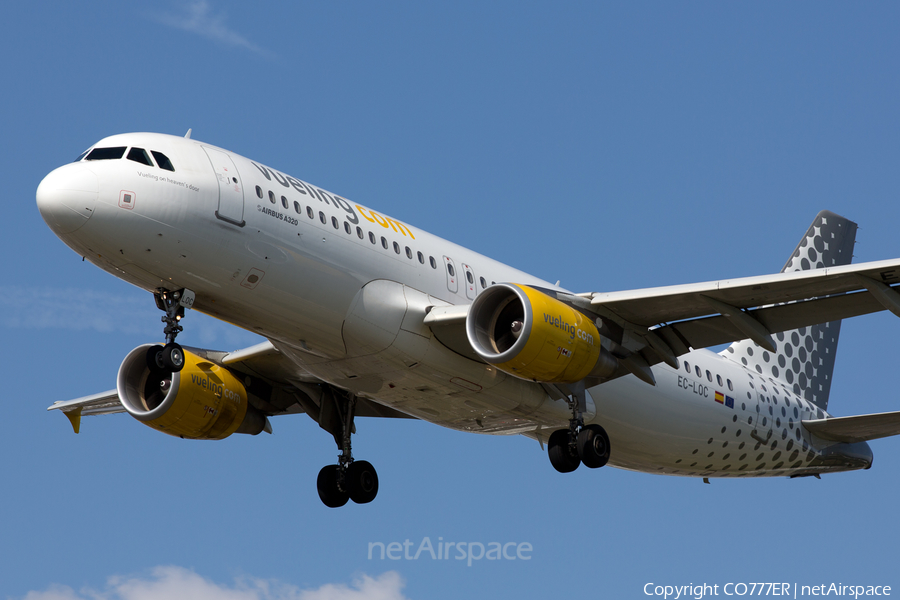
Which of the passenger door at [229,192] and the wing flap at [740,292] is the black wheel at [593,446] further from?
the passenger door at [229,192]

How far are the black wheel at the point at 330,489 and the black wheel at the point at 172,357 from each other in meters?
8.55

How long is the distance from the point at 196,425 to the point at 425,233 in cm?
770

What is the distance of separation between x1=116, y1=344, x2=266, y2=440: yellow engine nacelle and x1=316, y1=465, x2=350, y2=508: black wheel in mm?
2480

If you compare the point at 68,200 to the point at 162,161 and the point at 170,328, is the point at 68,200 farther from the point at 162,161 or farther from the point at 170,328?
the point at 170,328

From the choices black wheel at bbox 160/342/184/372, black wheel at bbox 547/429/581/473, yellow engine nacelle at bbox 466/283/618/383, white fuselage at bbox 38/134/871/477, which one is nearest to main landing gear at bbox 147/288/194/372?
black wheel at bbox 160/342/184/372

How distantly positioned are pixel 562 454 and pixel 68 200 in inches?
457

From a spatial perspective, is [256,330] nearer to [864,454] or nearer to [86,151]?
[86,151]

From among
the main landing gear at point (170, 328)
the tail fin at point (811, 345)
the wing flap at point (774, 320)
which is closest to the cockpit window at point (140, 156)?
the main landing gear at point (170, 328)

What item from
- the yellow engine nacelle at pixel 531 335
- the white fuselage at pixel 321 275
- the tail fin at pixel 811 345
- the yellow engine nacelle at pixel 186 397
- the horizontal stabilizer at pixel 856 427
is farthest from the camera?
the tail fin at pixel 811 345

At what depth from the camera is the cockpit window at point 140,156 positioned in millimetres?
20797

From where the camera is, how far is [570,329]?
22.9 meters

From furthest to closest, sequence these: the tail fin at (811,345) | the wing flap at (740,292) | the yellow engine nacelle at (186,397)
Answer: the tail fin at (811,345) < the yellow engine nacelle at (186,397) < the wing flap at (740,292)

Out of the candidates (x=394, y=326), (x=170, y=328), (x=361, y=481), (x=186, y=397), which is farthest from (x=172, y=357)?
(x=361, y=481)

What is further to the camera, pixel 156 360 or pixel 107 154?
pixel 156 360
